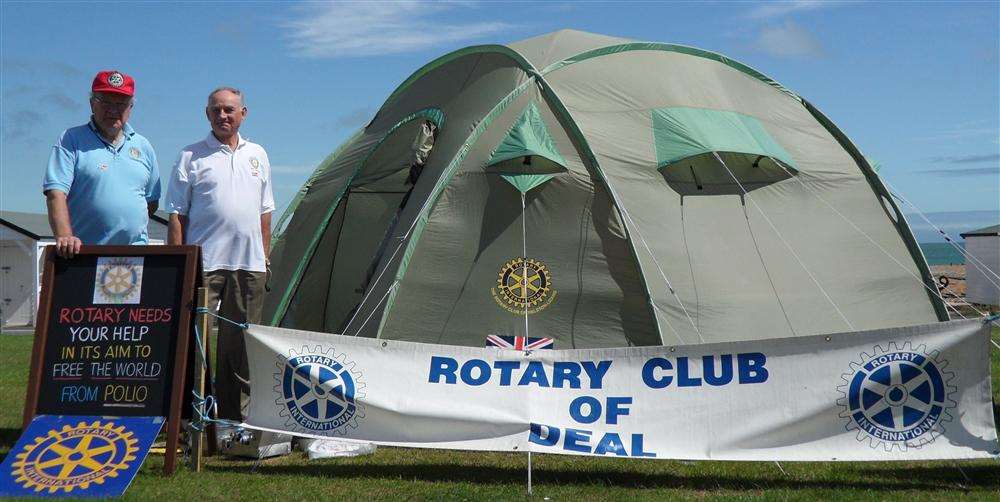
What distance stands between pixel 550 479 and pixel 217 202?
2578 millimetres

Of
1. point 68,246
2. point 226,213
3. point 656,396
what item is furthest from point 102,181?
point 656,396

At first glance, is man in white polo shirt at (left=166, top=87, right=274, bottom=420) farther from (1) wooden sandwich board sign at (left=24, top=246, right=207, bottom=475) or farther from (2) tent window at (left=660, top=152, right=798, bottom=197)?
(2) tent window at (left=660, top=152, right=798, bottom=197)

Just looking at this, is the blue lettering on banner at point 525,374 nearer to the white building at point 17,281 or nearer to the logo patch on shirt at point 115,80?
the logo patch on shirt at point 115,80

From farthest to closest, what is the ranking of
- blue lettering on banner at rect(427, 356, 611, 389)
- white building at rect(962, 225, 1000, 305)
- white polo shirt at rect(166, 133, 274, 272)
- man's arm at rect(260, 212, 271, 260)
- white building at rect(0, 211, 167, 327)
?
white building at rect(0, 211, 167, 327), white building at rect(962, 225, 1000, 305), man's arm at rect(260, 212, 271, 260), white polo shirt at rect(166, 133, 274, 272), blue lettering on banner at rect(427, 356, 611, 389)

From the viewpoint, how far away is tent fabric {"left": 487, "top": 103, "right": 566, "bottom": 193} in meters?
6.80

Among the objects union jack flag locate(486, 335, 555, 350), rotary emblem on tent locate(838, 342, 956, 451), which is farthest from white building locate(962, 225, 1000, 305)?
rotary emblem on tent locate(838, 342, 956, 451)

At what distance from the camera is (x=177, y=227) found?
5910 millimetres

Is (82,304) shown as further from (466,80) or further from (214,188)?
(466,80)

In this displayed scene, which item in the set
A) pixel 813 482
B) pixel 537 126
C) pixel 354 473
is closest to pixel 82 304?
pixel 354 473

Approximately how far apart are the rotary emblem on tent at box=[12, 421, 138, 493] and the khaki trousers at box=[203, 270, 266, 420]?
0.86 m

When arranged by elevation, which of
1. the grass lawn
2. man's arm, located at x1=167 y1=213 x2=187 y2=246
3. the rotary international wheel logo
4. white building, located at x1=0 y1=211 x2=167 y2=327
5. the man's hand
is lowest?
the grass lawn

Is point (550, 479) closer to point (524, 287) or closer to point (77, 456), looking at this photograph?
point (524, 287)

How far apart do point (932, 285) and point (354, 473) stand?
458cm

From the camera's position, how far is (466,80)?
8.00 m
